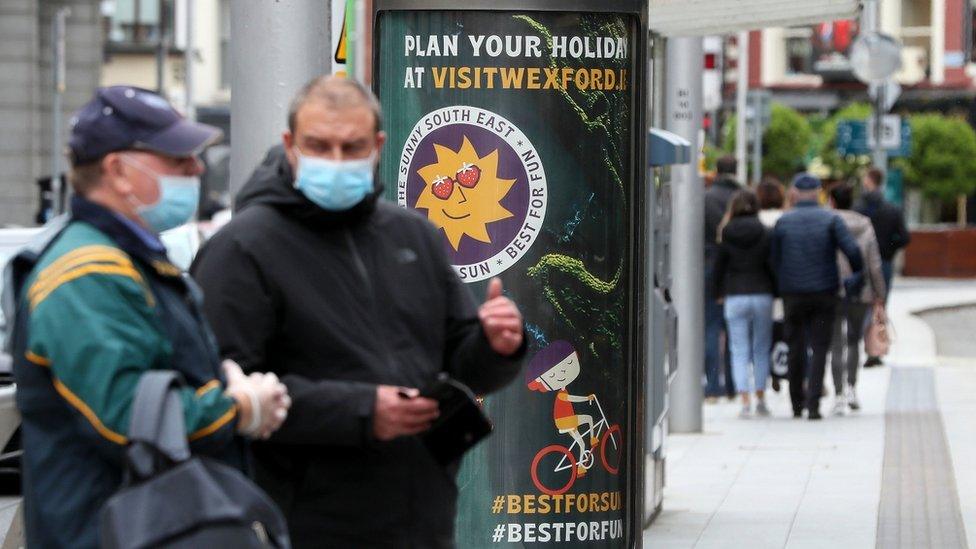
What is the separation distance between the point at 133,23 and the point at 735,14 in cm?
4727

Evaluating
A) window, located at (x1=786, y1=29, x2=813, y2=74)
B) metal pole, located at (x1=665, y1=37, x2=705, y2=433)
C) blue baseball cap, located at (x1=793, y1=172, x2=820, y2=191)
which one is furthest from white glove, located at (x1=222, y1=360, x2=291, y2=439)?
window, located at (x1=786, y1=29, x2=813, y2=74)

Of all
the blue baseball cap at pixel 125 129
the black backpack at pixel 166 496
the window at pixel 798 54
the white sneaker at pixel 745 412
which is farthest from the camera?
the window at pixel 798 54

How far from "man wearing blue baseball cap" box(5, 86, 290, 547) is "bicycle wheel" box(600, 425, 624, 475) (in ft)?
11.2

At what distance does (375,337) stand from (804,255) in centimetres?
1027

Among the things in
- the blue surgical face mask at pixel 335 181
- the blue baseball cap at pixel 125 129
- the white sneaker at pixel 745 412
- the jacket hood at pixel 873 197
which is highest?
the blue baseball cap at pixel 125 129

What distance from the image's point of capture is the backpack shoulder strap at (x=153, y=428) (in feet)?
11.3

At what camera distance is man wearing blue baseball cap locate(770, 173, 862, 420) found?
14078 mm

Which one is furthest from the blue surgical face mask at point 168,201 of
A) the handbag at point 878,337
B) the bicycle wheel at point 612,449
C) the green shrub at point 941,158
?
the green shrub at point 941,158

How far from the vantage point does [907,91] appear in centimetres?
5331

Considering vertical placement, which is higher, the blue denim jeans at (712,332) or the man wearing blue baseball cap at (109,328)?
the man wearing blue baseball cap at (109,328)

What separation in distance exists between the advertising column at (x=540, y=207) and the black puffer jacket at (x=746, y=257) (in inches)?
290

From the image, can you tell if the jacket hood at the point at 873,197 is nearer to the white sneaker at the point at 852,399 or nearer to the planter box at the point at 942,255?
the white sneaker at the point at 852,399

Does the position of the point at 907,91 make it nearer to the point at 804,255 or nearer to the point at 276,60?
the point at 804,255

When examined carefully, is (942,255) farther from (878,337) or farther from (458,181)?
(458,181)
